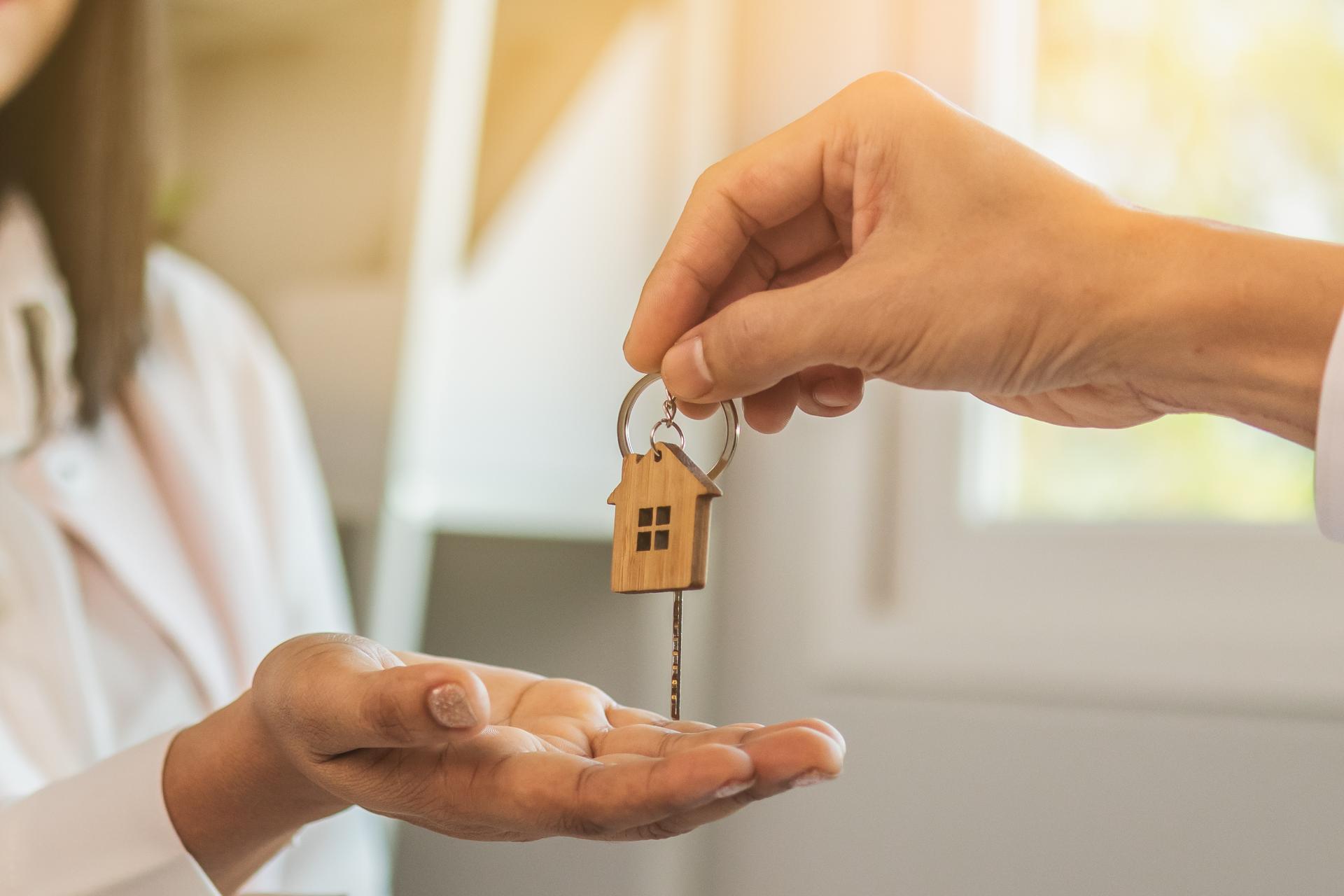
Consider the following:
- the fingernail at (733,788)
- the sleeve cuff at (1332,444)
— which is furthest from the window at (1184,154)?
the fingernail at (733,788)

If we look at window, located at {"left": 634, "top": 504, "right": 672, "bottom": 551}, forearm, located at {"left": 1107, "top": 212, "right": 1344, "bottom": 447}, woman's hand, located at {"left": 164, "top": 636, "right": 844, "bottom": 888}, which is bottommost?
woman's hand, located at {"left": 164, "top": 636, "right": 844, "bottom": 888}

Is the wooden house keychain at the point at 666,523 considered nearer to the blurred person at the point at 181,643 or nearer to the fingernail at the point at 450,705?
the blurred person at the point at 181,643

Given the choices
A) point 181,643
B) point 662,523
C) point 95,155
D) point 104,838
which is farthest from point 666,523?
point 95,155

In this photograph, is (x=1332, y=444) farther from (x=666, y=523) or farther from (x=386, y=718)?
(x=386, y=718)

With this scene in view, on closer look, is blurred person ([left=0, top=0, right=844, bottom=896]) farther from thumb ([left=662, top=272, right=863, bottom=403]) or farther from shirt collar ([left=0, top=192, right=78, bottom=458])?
thumb ([left=662, top=272, right=863, bottom=403])

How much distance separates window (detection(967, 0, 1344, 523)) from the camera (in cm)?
152

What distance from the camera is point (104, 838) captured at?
2.74ft

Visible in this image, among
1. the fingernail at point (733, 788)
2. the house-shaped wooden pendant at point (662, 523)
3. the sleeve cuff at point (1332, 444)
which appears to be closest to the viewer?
the fingernail at point (733, 788)

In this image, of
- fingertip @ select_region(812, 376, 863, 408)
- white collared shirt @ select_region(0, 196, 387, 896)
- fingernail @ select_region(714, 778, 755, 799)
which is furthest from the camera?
white collared shirt @ select_region(0, 196, 387, 896)

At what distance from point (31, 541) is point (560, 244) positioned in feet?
3.01

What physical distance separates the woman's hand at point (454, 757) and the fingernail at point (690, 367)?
22cm

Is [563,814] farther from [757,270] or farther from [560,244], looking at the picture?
[560,244]

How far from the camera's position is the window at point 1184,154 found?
1.52 m

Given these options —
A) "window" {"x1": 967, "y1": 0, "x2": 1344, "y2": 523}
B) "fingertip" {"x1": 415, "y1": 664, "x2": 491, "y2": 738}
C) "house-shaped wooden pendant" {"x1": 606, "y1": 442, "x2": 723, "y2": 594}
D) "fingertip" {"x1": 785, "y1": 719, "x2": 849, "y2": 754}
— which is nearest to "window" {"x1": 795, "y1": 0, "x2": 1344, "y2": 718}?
"window" {"x1": 967, "y1": 0, "x2": 1344, "y2": 523}
